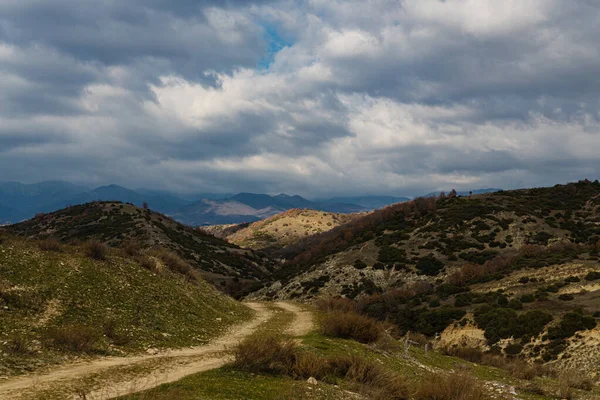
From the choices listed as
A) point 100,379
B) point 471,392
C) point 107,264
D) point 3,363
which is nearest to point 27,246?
point 107,264

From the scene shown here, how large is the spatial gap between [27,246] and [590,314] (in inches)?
1586

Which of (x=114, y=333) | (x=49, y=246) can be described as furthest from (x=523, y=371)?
(x=49, y=246)

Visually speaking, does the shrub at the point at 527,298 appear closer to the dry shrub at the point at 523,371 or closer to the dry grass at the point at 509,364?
the dry grass at the point at 509,364

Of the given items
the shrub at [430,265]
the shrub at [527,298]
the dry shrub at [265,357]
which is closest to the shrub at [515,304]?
the shrub at [527,298]

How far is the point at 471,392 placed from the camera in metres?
10.5

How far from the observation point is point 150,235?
82.9 metres

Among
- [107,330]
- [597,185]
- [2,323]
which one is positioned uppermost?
[597,185]

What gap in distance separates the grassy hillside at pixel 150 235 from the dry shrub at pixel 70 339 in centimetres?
5110

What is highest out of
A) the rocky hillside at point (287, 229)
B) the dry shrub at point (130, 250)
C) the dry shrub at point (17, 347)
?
the dry shrub at point (130, 250)

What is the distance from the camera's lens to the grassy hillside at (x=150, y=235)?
78312 millimetres

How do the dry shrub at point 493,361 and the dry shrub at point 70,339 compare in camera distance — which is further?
the dry shrub at point 493,361

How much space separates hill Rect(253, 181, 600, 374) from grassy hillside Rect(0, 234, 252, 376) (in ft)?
70.6

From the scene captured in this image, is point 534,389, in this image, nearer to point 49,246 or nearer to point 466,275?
point 49,246

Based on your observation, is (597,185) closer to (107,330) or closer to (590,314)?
(590,314)
